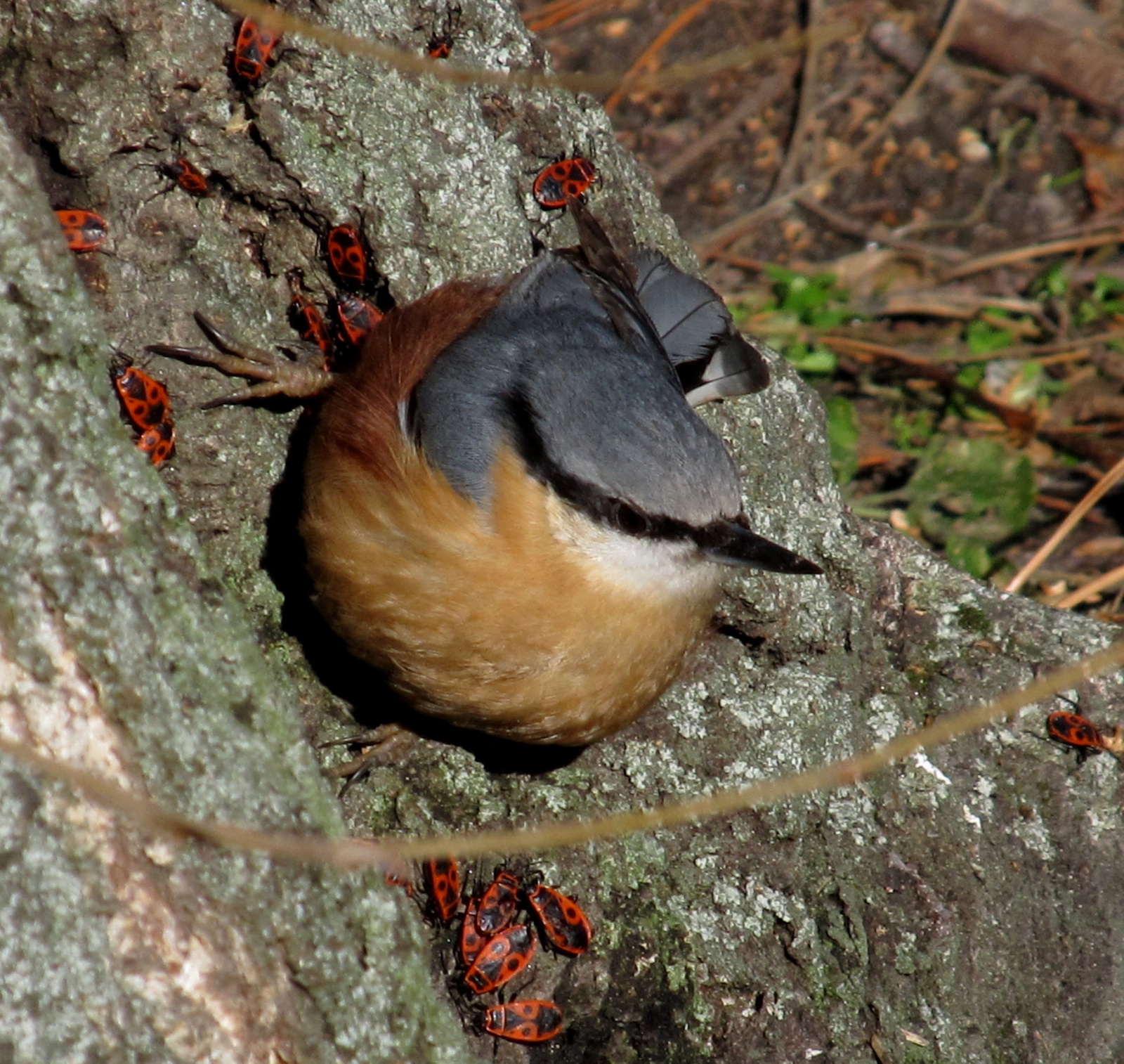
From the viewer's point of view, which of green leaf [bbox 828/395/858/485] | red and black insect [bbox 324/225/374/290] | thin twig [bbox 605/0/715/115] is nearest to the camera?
red and black insect [bbox 324/225/374/290]

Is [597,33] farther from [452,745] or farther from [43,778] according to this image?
[43,778]

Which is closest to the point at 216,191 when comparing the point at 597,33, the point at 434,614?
the point at 434,614

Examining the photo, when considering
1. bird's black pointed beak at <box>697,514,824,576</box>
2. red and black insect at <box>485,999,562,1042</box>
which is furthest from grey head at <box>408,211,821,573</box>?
red and black insect at <box>485,999,562,1042</box>

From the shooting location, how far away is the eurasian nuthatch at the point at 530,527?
229 centimetres

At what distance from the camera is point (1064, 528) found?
14.3 ft

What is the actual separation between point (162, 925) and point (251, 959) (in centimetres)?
16

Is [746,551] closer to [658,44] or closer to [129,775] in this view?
[129,775]

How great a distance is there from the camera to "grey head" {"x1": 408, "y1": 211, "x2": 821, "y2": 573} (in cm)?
226

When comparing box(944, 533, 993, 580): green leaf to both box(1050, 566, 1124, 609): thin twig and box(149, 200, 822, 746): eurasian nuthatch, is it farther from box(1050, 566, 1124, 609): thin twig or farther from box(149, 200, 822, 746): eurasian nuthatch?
box(149, 200, 822, 746): eurasian nuthatch

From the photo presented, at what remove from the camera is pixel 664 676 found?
255cm

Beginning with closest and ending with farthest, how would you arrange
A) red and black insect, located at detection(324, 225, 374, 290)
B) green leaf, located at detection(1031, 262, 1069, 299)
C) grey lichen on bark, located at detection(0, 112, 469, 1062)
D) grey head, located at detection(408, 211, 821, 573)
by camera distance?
grey lichen on bark, located at detection(0, 112, 469, 1062)
grey head, located at detection(408, 211, 821, 573)
red and black insect, located at detection(324, 225, 374, 290)
green leaf, located at detection(1031, 262, 1069, 299)

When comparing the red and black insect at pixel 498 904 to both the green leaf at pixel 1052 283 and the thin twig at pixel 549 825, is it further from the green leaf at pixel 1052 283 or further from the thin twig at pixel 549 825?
the green leaf at pixel 1052 283

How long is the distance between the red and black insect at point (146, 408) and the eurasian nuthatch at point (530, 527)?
0.31 meters

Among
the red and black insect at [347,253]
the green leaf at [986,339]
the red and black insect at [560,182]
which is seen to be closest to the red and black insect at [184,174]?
the red and black insect at [347,253]
